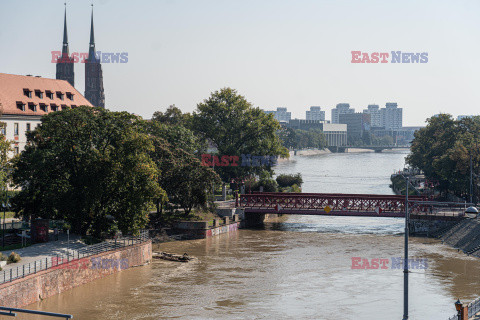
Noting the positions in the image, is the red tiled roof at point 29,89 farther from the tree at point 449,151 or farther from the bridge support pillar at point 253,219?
the tree at point 449,151

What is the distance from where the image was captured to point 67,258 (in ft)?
135

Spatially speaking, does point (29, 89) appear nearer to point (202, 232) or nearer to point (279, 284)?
point (202, 232)

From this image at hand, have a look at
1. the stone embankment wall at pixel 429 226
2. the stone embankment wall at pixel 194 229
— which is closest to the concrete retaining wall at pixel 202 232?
the stone embankment wall at pixel 194 229

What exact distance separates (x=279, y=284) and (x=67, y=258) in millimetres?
14901

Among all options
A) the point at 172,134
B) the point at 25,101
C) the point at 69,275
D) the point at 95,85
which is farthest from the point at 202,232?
the point at 95,85

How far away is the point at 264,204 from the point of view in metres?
76.1

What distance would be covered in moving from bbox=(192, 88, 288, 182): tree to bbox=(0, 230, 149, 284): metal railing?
1595 inches

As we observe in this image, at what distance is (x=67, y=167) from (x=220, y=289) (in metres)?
15.0

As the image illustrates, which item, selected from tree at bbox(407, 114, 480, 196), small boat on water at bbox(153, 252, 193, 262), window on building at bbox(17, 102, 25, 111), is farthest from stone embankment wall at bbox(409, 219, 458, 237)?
window on building at bbox(17, 102, 25, 111)

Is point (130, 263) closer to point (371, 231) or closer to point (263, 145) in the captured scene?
point (371, 231)

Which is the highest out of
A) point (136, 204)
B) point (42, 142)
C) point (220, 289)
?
point (42, 142)

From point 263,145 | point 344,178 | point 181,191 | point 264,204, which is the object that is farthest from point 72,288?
point 344,178

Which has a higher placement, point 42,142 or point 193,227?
point 42,142

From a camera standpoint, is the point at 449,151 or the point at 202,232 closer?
the point at 202,232
